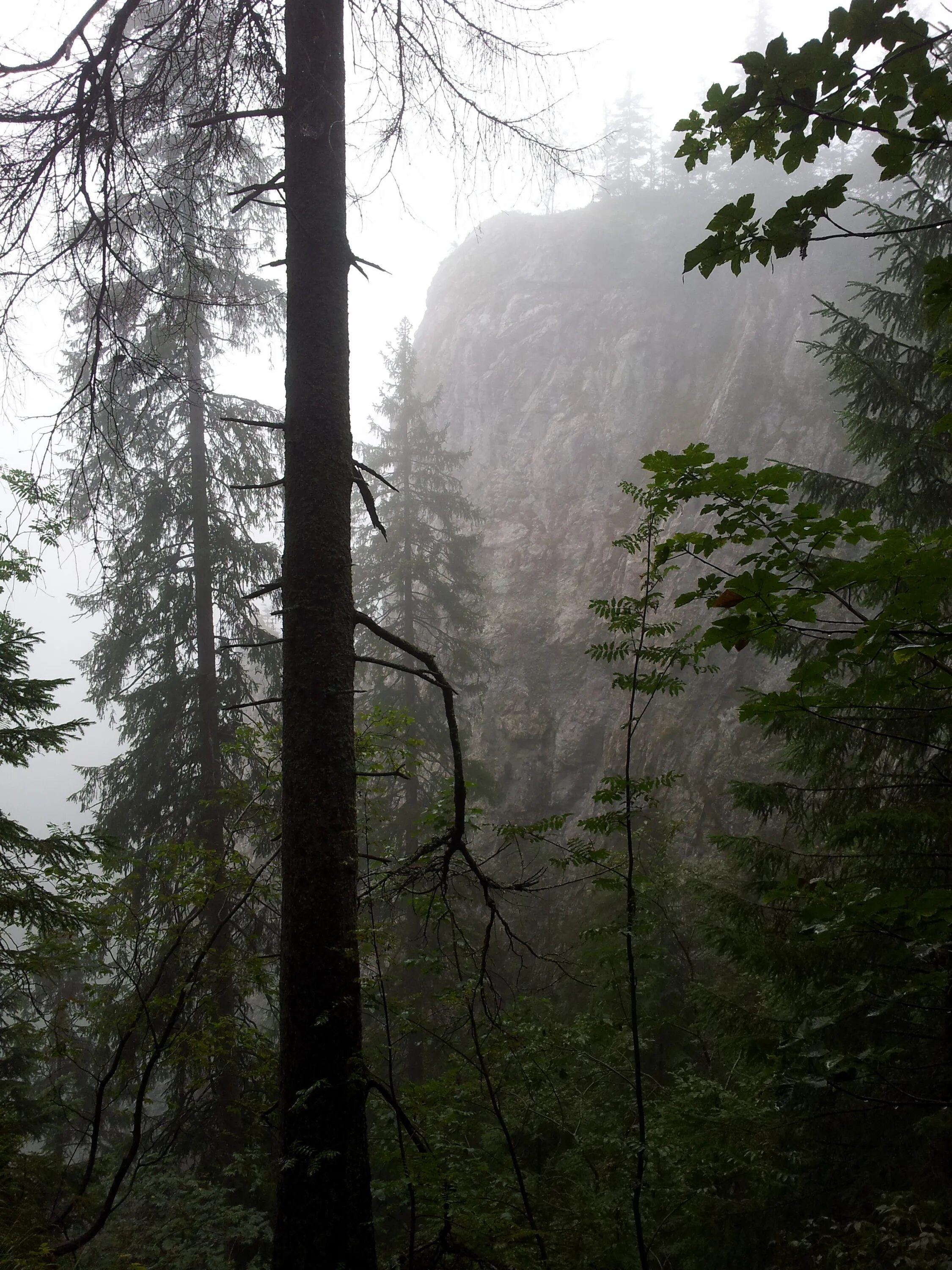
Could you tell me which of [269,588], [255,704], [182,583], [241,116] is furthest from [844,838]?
[182,583]

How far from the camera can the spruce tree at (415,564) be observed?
1374 centimetres

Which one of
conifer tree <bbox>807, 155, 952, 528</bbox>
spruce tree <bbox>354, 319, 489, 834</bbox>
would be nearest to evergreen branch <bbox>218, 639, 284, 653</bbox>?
conifer tree <bbox>807, 155, 952, 528</bbox>

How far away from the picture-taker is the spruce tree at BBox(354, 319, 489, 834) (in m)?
13.7

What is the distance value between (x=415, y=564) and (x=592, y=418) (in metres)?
16.4

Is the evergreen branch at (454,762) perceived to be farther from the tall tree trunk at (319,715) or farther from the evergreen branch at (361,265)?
the evergreen branch at (361,265)

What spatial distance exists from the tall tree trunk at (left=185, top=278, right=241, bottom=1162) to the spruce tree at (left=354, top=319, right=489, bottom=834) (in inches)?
149

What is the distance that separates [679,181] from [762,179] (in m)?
5.63

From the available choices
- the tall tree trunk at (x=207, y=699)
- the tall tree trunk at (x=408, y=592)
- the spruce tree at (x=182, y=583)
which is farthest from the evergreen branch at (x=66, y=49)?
the tall tree trunk at (x=408, y=592)

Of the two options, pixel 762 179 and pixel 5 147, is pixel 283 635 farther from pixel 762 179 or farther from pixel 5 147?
pixel 762 179

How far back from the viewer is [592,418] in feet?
90.4

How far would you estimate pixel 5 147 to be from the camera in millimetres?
3180

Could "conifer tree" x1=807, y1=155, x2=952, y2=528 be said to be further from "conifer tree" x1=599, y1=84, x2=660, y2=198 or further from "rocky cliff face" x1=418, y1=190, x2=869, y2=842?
"conifer tree" x1=599, y1=84, x2=660, y2=198

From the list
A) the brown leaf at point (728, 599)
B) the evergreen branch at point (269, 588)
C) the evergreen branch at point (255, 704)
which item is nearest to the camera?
the brown leaf at point (728, 599)

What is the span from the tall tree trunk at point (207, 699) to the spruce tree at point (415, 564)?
3787mm
